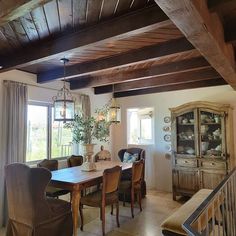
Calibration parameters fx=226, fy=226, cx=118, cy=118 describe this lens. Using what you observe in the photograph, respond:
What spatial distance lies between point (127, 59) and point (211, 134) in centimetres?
256

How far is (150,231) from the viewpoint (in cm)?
333

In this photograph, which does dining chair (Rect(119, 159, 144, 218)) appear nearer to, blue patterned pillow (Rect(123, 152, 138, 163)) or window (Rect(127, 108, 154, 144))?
blue patterned pillow (Rect(123, 152, 138, 163))

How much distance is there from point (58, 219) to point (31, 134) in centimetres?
195

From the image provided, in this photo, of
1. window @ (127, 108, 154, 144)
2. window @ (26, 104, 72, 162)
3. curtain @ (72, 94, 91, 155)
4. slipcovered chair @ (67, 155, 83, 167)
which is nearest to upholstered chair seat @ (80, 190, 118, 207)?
slipcovered chair @ (67, 155, 83, 167)

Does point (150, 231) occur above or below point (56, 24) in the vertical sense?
below

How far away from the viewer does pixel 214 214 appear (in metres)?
1.86

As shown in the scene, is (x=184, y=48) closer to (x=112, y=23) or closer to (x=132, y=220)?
(x=112, y=23)

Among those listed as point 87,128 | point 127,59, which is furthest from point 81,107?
point 127,59

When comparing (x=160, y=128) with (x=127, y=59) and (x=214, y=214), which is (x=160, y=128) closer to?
(x=127, y=59)

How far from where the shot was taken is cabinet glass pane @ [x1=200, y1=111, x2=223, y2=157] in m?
4.51

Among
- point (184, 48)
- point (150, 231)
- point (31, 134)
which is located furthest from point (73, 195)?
point (184, 48)

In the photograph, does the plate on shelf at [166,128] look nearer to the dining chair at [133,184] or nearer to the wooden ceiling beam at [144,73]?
the dining chair at [133,184]

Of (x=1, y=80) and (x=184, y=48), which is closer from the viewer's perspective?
(x=184, y=48)

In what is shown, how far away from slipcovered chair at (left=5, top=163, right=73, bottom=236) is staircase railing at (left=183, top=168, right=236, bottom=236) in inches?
67.5
